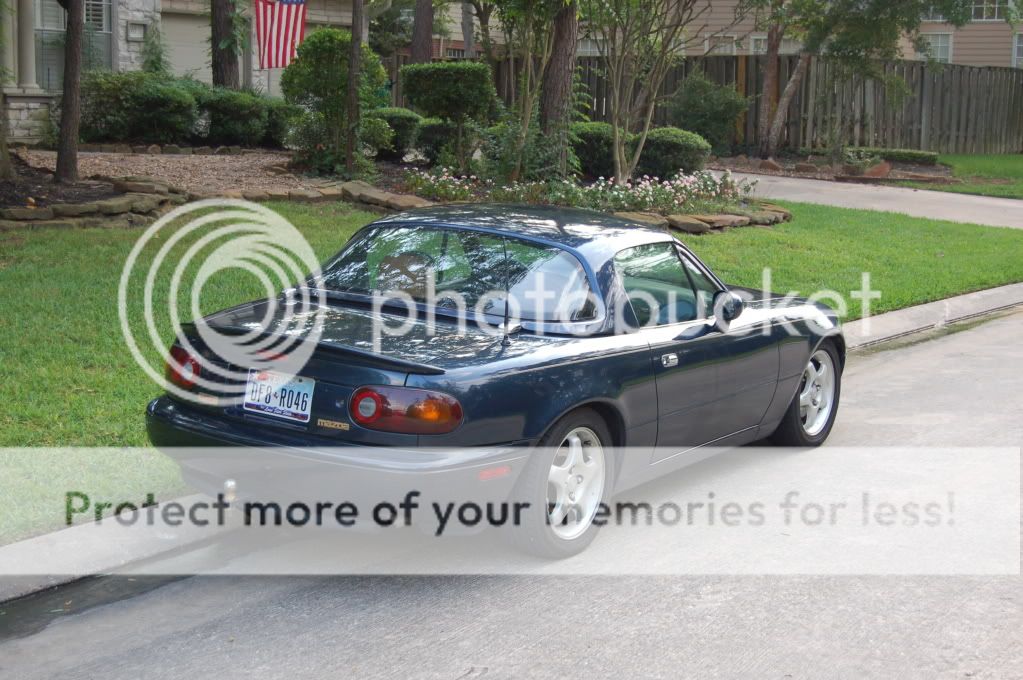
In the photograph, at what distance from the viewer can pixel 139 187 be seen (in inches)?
537

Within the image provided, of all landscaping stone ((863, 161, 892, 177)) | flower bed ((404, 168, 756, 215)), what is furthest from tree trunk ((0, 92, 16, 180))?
landscaping stone ((863, 161, 892, 177))

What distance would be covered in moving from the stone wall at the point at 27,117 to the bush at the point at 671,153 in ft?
32.0

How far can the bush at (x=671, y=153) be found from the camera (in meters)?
18.2

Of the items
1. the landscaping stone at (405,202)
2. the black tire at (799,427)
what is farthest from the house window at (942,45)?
the black tire at (799,427)

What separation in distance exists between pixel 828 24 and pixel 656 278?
20.5 m

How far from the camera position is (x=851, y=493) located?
248 inches

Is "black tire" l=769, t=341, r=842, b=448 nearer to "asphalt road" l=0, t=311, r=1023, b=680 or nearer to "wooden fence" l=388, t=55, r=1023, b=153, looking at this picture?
"asphalt road" l=0, t=311, r=1023, b=680

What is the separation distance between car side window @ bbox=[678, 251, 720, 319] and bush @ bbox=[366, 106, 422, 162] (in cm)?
1369

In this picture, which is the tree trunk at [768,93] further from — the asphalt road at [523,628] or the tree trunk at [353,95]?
the asphalt road at [523,628]

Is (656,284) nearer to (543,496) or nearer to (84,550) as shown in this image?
(543,496)

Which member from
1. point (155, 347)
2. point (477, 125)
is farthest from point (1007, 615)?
point (477, 125)

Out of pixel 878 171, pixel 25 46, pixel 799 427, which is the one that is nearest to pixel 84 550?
pixel 799 427

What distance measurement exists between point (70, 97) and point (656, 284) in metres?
10.2

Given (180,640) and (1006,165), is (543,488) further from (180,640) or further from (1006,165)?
(1006,165)
